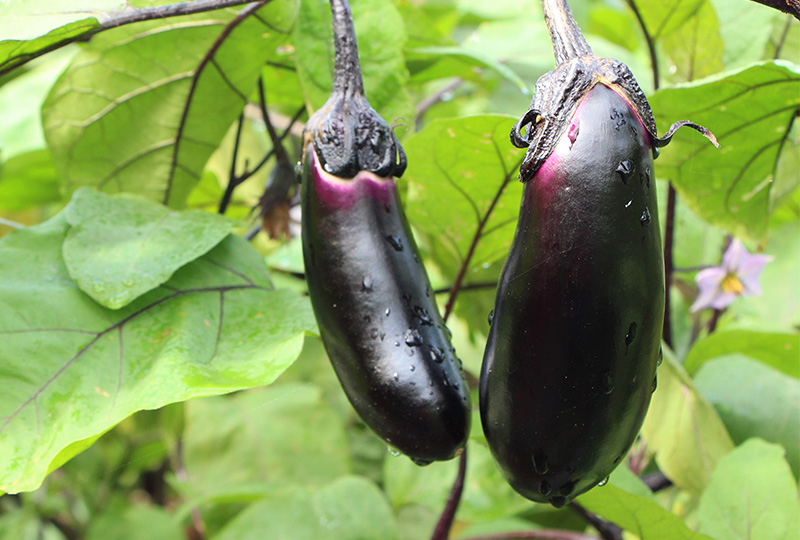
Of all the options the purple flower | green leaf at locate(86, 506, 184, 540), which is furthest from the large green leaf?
green leaf at locate(86, 506, 184, 540)

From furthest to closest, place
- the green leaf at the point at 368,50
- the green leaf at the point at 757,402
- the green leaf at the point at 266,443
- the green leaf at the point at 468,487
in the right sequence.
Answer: the green leaf at the point at 266,443, the green leaf at the point at 468,487, the green leaf at the point at 757,402, the green leaf at the point at 368,50

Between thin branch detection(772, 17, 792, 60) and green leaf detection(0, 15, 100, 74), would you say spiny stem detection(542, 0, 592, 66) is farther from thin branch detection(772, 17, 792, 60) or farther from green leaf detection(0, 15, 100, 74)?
thin branch detection(772, 17, 792, 60)

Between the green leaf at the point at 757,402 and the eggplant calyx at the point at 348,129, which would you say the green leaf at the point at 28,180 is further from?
the green leaf at the point at 757,402

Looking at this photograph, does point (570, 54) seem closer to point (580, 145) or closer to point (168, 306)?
point (580, 145)

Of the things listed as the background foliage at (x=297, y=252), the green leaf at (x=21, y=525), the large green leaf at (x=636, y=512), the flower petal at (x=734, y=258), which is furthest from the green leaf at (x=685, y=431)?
the green leaf at (x=21, y=525)

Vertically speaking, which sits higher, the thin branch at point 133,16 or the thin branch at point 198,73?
the thin branch at point 133,16
